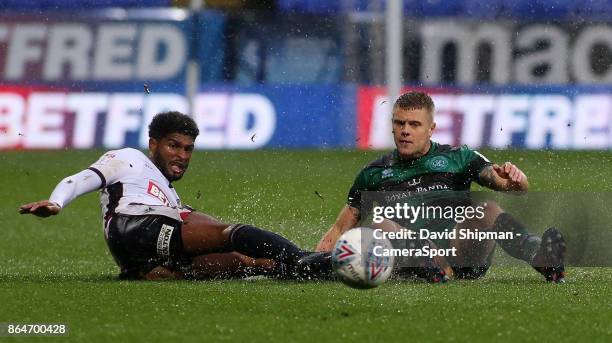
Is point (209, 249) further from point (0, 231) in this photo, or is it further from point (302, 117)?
point (302, 117)

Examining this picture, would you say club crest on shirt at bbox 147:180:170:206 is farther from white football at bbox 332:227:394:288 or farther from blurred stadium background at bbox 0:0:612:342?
blurred stadium background at bbox 0:0:612:342

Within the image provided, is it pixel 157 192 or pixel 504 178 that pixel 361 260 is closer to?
pixel 504 178

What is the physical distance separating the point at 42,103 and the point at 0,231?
25.7ft

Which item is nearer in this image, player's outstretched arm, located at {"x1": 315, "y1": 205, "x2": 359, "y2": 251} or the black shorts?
the black shorts

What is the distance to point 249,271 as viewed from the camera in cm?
894

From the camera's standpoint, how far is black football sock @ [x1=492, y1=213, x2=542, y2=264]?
27.6ft

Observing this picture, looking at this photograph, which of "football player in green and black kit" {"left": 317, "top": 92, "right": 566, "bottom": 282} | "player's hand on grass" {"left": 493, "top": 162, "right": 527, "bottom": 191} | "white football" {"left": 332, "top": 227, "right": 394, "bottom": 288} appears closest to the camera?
"white football" {"left": 332, "top": 227, "right": 394, "bottom": 288}

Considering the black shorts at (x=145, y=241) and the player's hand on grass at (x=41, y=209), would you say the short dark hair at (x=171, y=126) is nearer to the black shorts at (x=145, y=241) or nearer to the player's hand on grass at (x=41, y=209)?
the black shorts at (x=145, y=241)

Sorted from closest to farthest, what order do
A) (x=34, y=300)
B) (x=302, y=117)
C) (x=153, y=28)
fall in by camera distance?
(x=34, y=300) < (x=302, y=117) < (x=153, y=28)

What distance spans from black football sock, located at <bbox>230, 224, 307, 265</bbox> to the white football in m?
0.92

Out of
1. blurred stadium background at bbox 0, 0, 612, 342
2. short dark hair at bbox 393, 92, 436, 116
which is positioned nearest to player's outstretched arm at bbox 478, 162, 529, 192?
short dark hair at bbox 393, 92, 436, 116

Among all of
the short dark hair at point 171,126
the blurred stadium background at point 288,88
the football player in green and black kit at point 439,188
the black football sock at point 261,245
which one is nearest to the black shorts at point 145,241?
the black football sock at point 261,245

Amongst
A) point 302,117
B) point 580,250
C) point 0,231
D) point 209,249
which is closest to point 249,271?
point 209,249

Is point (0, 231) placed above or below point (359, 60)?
below
